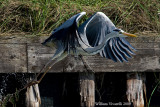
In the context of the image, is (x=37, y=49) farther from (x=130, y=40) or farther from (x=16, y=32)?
(x=130, y=40)

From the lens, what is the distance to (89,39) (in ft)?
13.9

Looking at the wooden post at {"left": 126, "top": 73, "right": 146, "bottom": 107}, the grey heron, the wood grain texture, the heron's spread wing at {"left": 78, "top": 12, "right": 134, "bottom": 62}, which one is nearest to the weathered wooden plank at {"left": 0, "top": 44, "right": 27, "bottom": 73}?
the wood grain texture

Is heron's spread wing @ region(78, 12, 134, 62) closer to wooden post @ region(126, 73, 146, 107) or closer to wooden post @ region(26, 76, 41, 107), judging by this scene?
wooden post @ region(126, 73, 146, 107)

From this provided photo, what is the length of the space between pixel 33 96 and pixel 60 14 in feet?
3.79

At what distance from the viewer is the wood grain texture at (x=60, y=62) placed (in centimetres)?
449

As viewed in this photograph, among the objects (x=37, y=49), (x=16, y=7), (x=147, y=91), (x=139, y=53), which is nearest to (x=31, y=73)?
(x=37, y=49)

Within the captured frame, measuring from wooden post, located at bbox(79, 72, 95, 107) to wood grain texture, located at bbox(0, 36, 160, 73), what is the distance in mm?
139

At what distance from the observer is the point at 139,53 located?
181 inches

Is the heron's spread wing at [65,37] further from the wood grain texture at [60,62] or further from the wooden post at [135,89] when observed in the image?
the wooden post at [135,89]

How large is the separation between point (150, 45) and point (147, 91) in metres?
0.89

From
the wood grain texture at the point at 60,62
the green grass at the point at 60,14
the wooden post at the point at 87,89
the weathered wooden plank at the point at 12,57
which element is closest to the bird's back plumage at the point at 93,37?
the wood grain texture at the point at 60,62

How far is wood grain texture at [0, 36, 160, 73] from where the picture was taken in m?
4.49

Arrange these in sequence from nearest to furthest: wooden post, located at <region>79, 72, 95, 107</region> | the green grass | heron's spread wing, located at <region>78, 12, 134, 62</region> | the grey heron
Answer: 1. the grey heron
2. heron's spread wing, located at <region>78, 12, 134, 62</region>
3. wooden post, located at <region>79, 72, 95, 107</region>
4. the green grass

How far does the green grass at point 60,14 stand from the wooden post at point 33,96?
2.40 feet
